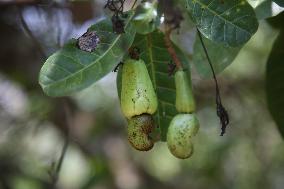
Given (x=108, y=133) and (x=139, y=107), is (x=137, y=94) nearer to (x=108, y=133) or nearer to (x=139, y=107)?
(x=139, y=107)

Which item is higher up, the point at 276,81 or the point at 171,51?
the point at 171,51

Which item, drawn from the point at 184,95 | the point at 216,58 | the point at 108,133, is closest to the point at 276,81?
the point at 216,58

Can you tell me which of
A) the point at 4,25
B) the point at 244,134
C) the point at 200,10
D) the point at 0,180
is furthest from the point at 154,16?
the point at 244,134

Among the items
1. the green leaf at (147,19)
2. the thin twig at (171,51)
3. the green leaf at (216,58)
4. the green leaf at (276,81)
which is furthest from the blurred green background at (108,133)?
the green leaf at (147,19)

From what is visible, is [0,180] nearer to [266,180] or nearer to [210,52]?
[266,180]

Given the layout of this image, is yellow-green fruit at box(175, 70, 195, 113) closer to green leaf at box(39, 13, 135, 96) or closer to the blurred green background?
green leaf at box(39, 13, 135, 96)

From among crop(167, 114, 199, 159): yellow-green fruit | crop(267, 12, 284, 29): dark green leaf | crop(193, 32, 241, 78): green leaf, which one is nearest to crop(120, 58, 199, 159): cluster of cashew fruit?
crop(167, 114, 199, 159): yellow-green fruit

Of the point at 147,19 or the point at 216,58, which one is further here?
the point at 216,58

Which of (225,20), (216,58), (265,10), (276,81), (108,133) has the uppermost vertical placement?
(225,20)
